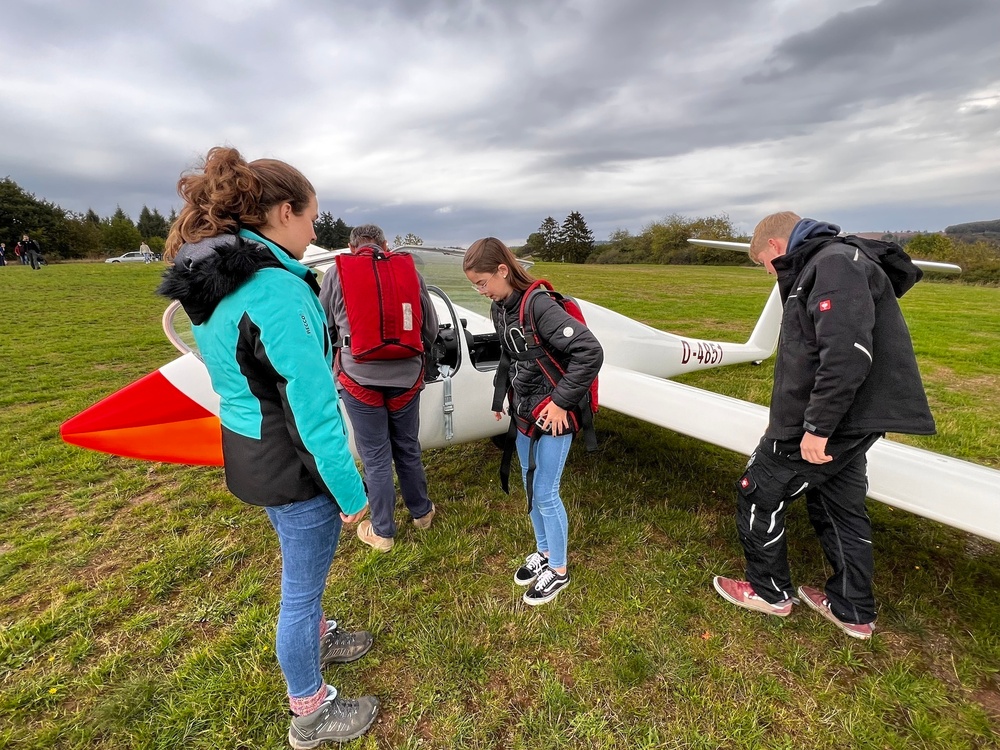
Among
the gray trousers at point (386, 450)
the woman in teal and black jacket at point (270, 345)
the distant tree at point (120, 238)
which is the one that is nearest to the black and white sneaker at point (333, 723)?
the woman in teal and black jacket at point (270, 345)

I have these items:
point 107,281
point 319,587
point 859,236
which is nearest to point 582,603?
point 319,587

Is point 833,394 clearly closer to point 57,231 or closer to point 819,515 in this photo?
point 819,515

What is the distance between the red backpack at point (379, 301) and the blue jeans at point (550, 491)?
86cm

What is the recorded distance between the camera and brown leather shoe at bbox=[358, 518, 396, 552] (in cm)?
316

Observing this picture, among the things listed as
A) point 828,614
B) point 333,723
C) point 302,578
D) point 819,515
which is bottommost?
point 828,614

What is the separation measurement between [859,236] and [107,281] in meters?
24.7

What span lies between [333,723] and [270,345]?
1613 mm

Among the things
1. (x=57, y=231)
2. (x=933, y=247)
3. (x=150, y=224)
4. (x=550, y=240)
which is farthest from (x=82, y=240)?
(x=933, y=247)

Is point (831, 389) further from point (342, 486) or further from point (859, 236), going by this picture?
point (342, 486)

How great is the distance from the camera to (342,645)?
2375 millimetres

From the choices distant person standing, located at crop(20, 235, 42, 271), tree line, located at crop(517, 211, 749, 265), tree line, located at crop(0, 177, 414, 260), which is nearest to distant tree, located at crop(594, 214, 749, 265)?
tree line, located at crop(517, 211, 749, 265)

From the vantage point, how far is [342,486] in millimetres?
1519

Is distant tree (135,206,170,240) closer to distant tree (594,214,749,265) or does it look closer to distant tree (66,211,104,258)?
distant tree (66,211,104,258)

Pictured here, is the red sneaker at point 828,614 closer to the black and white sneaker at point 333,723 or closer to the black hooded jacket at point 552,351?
the black hooded jacket at point 552,351
